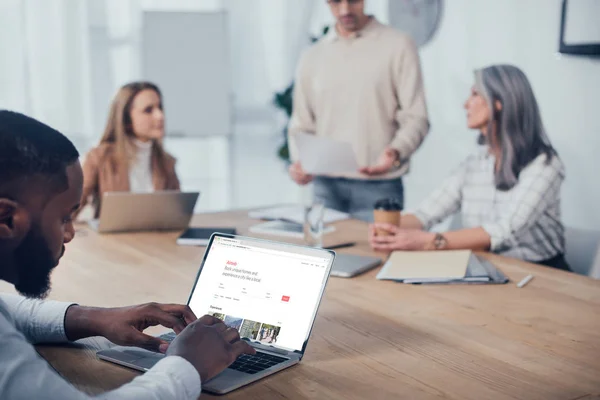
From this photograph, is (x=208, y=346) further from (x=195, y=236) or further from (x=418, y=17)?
(x=418, y=17)

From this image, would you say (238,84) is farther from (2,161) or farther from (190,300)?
(2,161)

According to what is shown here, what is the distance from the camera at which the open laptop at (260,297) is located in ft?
4.15

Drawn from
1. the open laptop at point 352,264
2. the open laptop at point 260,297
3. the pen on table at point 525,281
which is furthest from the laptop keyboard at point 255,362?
the pen on table at point 525,281

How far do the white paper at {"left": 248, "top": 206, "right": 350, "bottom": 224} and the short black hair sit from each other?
1576 millimetres

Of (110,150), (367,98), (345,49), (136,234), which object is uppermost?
(345,49)

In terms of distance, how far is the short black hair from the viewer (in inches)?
37.9

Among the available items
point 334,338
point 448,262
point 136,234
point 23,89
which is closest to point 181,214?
point 136,234

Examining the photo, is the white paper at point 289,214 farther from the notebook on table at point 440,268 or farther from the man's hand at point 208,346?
the man's hand at point 208,346

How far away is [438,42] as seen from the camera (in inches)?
168

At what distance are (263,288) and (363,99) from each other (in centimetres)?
211

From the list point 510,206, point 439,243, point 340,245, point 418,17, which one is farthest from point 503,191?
point 418,17

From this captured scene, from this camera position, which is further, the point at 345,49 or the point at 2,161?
the point at 345,49

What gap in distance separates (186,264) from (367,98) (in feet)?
5.27

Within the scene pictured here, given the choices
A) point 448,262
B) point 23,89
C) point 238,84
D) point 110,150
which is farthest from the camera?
point 238,84
